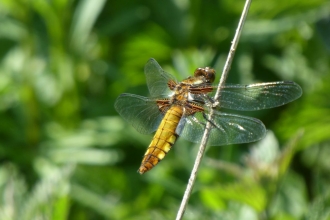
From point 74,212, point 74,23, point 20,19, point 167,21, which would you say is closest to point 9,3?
point 20,19

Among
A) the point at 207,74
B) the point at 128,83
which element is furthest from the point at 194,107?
the point at 128,83

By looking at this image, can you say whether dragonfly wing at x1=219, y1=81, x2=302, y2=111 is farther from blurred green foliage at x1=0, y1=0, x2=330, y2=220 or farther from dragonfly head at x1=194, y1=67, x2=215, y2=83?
blurred green foliage at x1=0, y1=0, x2=330, y2=220

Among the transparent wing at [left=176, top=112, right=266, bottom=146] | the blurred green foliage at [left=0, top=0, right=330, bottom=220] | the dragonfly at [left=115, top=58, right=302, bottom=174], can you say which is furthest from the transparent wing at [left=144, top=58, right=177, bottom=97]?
the blurred green foliage at [left=0, top=0, right=330, bottom=220]

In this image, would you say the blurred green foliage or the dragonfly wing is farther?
the blurred green foliage

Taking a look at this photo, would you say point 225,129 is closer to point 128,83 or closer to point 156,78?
point 156,78

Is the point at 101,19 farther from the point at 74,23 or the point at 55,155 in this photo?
the point at 55,155

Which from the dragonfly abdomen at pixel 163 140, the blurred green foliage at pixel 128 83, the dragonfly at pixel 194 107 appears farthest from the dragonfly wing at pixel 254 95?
the blurred green foliage at pixel 128 83

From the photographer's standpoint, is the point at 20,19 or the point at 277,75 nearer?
the point at 20,19
